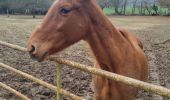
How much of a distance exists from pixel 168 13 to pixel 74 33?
144ft

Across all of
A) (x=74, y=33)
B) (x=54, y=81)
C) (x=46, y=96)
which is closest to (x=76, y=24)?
(x=74, y=33)

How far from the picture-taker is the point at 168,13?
45750 mm

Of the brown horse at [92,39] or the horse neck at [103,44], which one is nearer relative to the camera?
the brown horse at [92,39]

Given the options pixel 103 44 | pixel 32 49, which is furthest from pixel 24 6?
pixel 32 49

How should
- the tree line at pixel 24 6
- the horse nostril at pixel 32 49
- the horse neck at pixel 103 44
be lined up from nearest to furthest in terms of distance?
the horse nostril at pixel 32 49 < the horse neck at pixel 103 44 < the tree line at pixel 24 6

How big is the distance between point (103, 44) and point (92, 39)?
0.42 ft

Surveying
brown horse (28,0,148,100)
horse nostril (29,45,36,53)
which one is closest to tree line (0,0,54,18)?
brown horse (28,0,148,100)

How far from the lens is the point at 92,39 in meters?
3.57

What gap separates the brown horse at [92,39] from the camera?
3264mm

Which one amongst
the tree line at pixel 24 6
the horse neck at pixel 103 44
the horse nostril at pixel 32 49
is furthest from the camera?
the tree line at pixel 24 6

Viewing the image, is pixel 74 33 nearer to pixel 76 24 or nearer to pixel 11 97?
pixel 76 24

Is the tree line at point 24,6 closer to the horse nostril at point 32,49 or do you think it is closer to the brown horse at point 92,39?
the brown horse at point 92,39

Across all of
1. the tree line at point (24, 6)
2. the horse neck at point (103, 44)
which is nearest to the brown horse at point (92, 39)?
the horse neck at point (103, 44)

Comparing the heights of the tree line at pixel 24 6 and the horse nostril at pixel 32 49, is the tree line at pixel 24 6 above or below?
below
